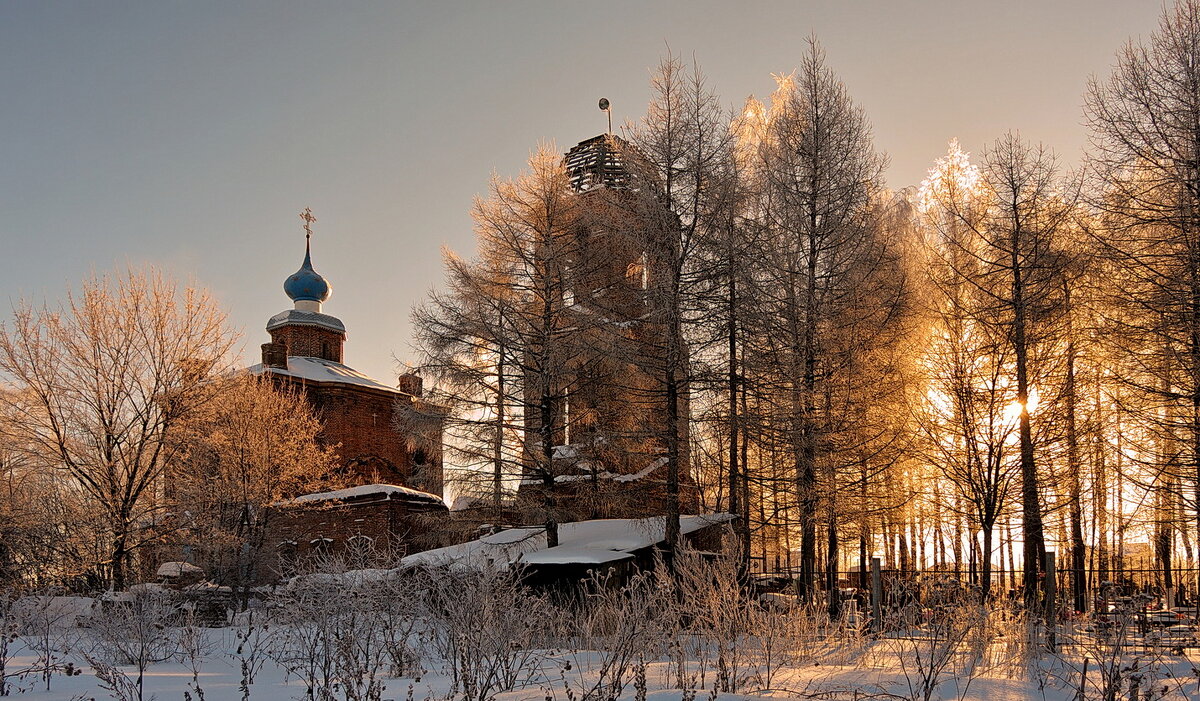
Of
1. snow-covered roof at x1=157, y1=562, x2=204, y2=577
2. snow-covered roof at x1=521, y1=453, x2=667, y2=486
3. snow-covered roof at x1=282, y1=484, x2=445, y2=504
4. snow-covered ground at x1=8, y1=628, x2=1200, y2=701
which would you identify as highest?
snow-covered roof at x1=521, y1=453, x2=667, y2=486

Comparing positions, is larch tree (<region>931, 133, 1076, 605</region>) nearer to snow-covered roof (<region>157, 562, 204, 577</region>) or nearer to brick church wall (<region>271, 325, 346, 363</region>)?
snow-covered roof (<region>157, 562, 204, 577</region>)

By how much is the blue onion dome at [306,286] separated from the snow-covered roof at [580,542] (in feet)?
59.6

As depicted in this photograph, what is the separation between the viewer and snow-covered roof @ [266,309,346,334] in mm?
35469

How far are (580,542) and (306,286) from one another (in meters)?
21.2

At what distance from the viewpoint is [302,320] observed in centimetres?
3550

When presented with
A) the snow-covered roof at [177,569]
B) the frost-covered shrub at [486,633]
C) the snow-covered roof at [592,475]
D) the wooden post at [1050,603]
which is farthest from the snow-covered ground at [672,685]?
the snow-covered roof at [177,569]

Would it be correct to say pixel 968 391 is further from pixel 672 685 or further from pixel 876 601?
pixel 672 685

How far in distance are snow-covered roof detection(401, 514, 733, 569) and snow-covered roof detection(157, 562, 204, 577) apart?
639 centimetres

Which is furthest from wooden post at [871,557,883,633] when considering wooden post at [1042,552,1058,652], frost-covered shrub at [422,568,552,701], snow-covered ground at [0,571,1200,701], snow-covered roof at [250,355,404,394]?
snow-covered roof at [250,355,404,394]

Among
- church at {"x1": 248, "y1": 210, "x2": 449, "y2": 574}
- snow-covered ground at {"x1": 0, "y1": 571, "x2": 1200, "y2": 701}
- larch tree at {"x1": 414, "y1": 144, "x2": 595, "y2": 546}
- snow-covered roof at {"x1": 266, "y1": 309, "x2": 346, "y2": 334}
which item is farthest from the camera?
snow-covered roof at {"x1": 266, "y1": 309, "x2": 346, "y2": 334}

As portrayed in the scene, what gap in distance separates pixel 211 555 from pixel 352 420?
1011cm

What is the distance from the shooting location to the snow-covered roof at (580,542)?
18.3 m

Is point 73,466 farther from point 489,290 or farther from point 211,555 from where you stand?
point 489,290

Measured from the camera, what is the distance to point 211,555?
23.0 meters
